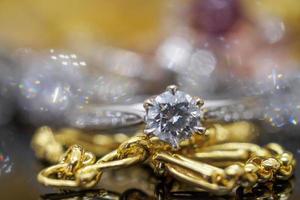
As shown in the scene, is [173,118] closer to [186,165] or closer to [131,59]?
[186,165]

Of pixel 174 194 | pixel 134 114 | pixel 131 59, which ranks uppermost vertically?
pixel 131 59

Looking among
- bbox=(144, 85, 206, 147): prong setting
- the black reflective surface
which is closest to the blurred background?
the black reflective surface

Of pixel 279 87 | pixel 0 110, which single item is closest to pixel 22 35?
pixel 0 110

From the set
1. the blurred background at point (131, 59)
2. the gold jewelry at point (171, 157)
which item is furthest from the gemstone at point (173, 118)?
the blurred background at point (131, 59)

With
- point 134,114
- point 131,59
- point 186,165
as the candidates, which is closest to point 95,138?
point 134,114

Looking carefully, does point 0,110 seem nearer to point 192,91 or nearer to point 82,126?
point 82,126

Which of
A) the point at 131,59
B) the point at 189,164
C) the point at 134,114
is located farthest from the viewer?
the point at 131,59

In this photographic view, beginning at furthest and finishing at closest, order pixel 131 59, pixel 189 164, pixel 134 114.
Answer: pixel 131 59, pixel 134 114, pixel 189 164
